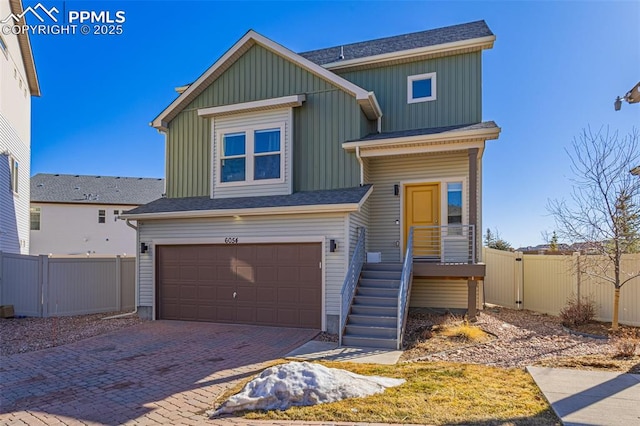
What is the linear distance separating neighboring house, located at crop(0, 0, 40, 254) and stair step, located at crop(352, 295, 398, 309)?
12.3m

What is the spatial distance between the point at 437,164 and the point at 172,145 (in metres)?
8.12

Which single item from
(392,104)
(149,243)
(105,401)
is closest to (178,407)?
A: (105,401)

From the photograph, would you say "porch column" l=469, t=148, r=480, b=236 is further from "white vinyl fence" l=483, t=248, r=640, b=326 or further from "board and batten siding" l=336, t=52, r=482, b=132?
"white vinyl fence" l=483, t=248, r=640, b=326

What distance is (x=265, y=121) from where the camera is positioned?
11.6 m

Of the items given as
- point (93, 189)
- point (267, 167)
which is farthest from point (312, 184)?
point (93, 189)

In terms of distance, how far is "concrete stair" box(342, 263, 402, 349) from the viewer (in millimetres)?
8320

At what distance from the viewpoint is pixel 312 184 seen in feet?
36.7

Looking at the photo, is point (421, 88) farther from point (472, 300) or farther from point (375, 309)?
point (375, 309)

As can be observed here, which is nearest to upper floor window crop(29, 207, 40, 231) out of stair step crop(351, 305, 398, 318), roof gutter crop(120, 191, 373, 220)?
roof gutter crop(120, 191, 373, 220)

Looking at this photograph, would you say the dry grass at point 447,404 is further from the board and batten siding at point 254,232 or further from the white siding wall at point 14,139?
the white siding wall at point 14,139

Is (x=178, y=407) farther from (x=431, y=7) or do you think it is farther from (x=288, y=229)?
(x=431, y=7)

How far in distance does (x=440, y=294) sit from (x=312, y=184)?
477cm

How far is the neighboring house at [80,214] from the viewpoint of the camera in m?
28.7

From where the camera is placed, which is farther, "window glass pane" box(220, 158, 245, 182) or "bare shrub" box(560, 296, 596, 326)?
"window glass pane" box(220, 158, 245, 182)
